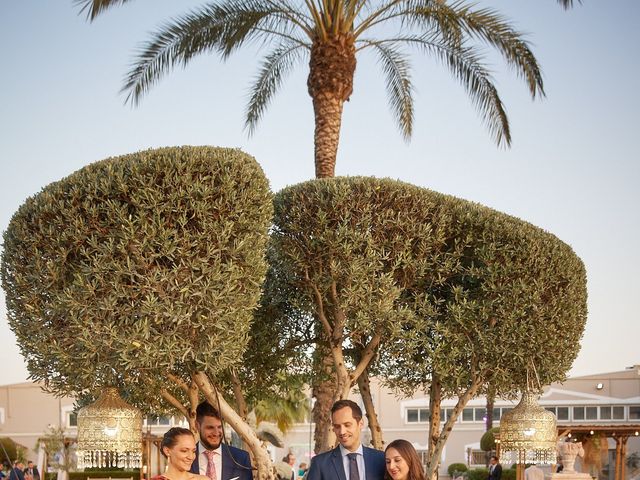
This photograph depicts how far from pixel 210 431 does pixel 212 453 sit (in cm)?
20

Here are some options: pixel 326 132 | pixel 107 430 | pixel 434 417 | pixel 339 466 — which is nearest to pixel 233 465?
pixel 339 466

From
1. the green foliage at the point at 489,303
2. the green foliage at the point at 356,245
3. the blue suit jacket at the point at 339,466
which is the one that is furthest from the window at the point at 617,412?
the blue suit jacket at the point at 339,466

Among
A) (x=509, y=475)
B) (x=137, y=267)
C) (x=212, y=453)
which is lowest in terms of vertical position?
(x=509, y=475)

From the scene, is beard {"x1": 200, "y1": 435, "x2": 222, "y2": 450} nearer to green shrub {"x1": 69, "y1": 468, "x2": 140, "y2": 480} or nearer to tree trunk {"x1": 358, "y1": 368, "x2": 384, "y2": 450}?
tree trunk {"x1": 358, "y1": 368, "x2": 384, "y2": 450}

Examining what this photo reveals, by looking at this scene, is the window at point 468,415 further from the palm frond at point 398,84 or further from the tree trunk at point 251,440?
the tree trunk at point 251,440

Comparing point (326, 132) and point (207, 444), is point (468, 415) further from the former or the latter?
point (207, 444)

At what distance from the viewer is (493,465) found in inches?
954

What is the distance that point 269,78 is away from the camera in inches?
754

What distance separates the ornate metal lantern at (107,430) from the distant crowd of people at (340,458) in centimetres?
201

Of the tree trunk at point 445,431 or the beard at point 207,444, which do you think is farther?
the tree trunk at point 445,431

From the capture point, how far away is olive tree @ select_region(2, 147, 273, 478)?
8.17 metres

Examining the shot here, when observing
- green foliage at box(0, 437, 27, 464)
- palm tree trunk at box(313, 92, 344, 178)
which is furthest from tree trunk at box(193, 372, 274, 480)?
green foliage at box(0, 437, 27, 464)

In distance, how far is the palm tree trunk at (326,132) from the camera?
50.8ft

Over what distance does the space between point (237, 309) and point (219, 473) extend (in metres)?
2.27
